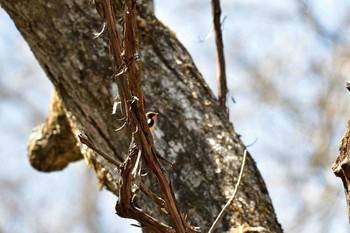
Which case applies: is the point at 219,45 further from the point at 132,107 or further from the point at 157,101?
the point at 132,107

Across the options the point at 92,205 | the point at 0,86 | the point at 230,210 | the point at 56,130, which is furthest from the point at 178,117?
the point at 0,86

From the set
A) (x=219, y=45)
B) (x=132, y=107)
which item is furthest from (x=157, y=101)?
(x=132, y=107)

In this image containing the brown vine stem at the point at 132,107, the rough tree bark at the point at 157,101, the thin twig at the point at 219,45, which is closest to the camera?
the brown vine stem at the point at 132,107

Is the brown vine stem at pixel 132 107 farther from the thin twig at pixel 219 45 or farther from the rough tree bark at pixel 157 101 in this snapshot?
the thin twig at pixel 219 45

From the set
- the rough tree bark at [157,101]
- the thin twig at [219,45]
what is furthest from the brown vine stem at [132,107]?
the thin twig at [219,45]

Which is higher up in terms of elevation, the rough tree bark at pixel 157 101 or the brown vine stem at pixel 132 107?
the rough tree bark at pixel 157 101

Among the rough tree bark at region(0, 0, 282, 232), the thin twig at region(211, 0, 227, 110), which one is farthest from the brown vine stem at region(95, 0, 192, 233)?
the thin twig at region(211, 0, 227, 110)

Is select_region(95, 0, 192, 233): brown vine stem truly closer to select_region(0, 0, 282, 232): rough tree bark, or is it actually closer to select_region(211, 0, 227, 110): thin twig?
select_region(0, 0, 282, 232): rough tree bark

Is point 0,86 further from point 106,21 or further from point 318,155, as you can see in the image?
point 106,21
